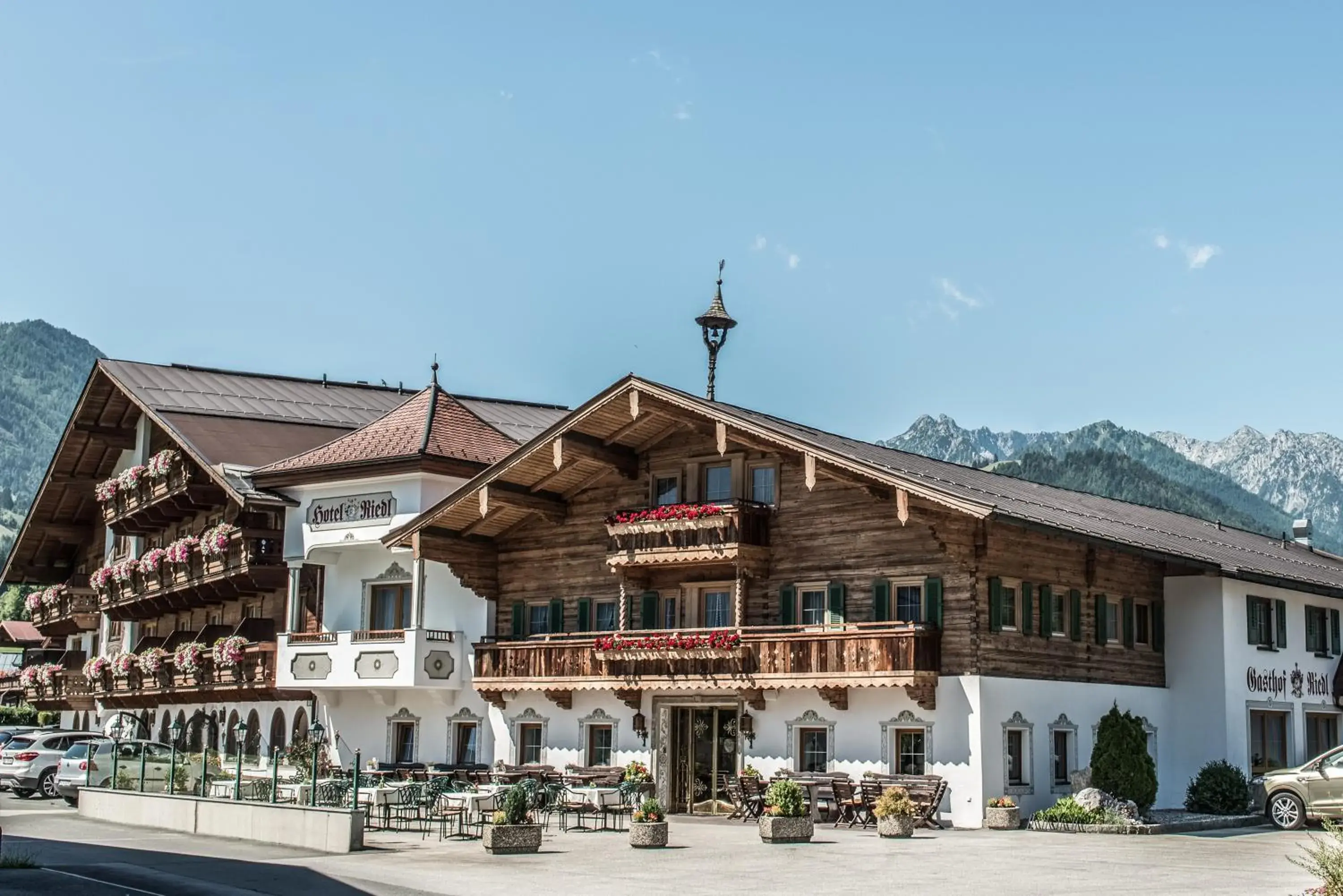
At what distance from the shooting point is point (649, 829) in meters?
24.9

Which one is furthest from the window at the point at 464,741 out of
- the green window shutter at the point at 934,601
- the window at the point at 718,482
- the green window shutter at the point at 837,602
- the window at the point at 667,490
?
the green window shutter at the point at 934,601

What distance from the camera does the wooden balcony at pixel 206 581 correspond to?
41656 millimetres

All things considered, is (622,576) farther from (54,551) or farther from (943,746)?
(54,551)

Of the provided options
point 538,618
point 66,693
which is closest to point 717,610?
point 538,618

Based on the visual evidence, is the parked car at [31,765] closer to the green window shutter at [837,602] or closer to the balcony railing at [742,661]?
the balcony railing at [742,661]

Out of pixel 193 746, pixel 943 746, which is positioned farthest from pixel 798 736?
pixel 193 746

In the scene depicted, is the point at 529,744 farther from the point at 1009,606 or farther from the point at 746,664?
the point at 1009,606

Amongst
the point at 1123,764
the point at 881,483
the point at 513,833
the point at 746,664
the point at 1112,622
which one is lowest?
the point at 513,833

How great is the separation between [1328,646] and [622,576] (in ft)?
56.4

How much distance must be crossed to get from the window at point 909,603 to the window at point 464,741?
455 inches

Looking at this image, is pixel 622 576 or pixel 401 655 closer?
pixel 622 576

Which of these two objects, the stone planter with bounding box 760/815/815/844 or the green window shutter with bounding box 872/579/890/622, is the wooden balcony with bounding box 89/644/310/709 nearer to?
the green window shutter with bounding box 872/579/890/622

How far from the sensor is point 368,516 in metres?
38.9

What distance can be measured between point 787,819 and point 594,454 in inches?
436
